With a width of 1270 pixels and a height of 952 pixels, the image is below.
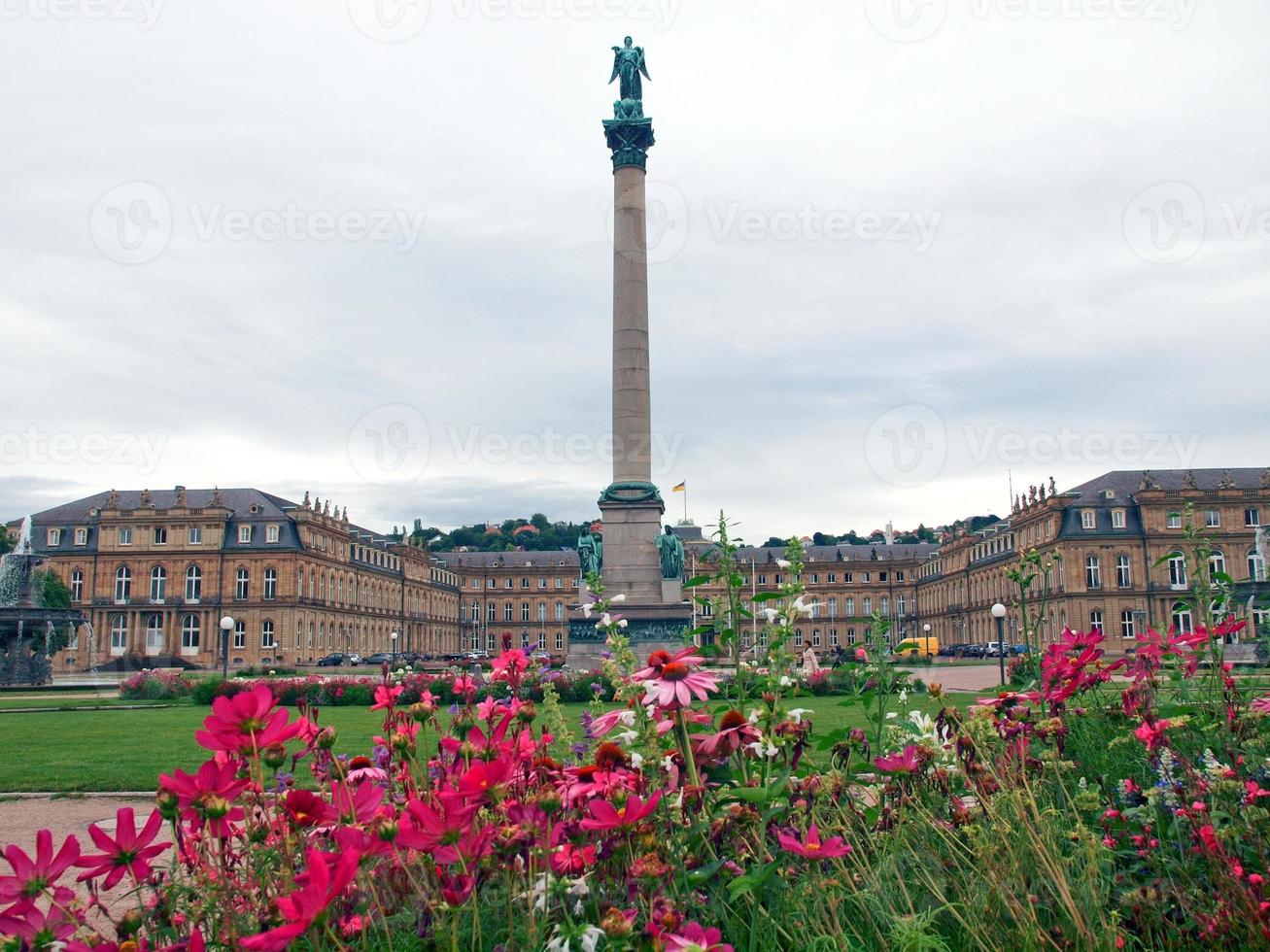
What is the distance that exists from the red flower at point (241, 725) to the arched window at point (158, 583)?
94.7 m

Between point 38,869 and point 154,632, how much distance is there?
312ft

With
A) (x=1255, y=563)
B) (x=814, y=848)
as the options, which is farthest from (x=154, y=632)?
(x=814, y=848)

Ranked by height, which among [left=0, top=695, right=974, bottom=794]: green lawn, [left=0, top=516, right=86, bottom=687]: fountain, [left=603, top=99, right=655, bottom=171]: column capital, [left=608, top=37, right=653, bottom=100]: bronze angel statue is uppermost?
[left=608, top=37, right=653, bottom=100]: bronze angel statue

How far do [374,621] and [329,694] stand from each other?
8212 centimetres

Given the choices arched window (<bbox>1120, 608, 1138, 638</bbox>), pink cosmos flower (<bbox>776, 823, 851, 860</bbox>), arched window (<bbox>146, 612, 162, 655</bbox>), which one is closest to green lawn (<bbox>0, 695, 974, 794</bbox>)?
pink cosmos flower (<bbox>776, 823, 851, 860</bbox>)

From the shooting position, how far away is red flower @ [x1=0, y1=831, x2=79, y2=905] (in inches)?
109

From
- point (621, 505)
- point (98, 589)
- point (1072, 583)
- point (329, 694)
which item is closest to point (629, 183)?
point (621, 505)

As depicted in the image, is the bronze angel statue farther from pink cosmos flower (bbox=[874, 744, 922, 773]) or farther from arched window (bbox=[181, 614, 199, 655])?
arched window (bbox=[181, 614, 199, 655])

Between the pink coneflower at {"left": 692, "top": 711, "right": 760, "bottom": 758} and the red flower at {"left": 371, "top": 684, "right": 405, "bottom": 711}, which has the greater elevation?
the red flower at {"left": 371, "top": 684, "right": 405, "bottom": 711}

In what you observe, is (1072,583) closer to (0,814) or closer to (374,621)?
(374,621)

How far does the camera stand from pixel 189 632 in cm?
8862

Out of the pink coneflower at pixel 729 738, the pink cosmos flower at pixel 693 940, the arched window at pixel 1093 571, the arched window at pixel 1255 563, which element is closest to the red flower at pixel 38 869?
the pink cosmos flower at pixel 693 940

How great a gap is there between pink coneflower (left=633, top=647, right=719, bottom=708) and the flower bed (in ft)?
0.05

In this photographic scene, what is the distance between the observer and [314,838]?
3904mm
